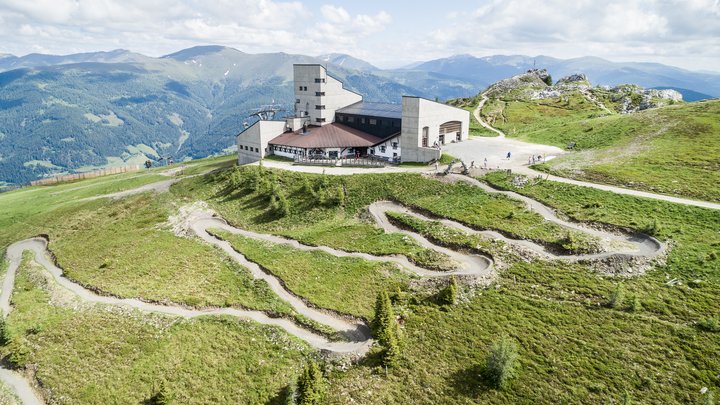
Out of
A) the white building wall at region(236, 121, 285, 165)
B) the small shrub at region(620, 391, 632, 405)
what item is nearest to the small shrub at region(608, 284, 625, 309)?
the small shrub at region(620, 391, 632, 405)

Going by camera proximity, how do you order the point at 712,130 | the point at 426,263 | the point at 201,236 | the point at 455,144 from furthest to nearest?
the point at 455,144, the point at 712,130, the point at 201,236, the point at 426,263

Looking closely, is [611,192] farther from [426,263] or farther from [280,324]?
[280,324]

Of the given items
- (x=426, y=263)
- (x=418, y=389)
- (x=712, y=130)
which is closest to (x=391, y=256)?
(x=426, y=263)

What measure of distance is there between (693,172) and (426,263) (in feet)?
142

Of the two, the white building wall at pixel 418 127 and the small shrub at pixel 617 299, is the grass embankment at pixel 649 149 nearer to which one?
the white building wall at pixel 418 127

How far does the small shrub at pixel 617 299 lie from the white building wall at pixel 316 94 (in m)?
72.8

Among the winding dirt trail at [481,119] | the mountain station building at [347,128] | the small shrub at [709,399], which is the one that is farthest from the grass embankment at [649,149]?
the small shrub at [709,399]

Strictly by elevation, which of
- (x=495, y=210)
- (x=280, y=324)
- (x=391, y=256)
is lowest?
(x=280, y=324)

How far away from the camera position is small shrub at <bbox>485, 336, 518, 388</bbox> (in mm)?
29562

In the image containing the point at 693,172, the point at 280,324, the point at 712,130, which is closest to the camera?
the point at 280,324

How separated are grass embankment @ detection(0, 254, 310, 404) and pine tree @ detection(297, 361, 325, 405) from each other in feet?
8.53

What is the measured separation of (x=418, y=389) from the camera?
30.5 m

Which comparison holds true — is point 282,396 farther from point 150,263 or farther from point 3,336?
point 150,263

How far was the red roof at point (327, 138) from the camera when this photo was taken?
83.6m
